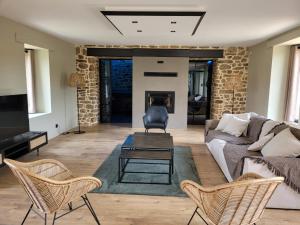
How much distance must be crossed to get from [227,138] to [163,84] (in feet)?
11.0

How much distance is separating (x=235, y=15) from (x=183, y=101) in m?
3.66

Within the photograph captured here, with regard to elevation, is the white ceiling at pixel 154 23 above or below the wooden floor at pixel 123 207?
above

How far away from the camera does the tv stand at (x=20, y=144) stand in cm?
344

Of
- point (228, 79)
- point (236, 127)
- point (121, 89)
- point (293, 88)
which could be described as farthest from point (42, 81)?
point (293, 88)

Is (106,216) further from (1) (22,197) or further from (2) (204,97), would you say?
(2) (204,97)

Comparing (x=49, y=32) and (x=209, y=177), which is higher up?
(x=49, y=32)

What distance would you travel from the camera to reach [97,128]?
6988 mm

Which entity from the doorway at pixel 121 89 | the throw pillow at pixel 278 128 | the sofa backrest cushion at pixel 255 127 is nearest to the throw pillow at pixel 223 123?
the sofa backrest cushion at pixel 255 127

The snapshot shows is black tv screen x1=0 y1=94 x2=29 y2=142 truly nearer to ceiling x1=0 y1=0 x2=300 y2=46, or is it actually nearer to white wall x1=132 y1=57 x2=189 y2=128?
ceiling x1=0 y1=0 x2=300 y2=46

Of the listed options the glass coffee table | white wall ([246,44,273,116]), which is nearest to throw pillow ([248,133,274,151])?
the glass coffee table

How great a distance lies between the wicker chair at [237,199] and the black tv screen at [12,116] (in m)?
3.22

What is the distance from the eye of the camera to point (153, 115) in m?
5.95

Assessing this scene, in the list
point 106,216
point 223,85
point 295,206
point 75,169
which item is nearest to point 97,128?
point 75,169

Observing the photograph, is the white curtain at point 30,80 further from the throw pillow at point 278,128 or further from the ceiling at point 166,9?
the throw pillow at point 278,128
